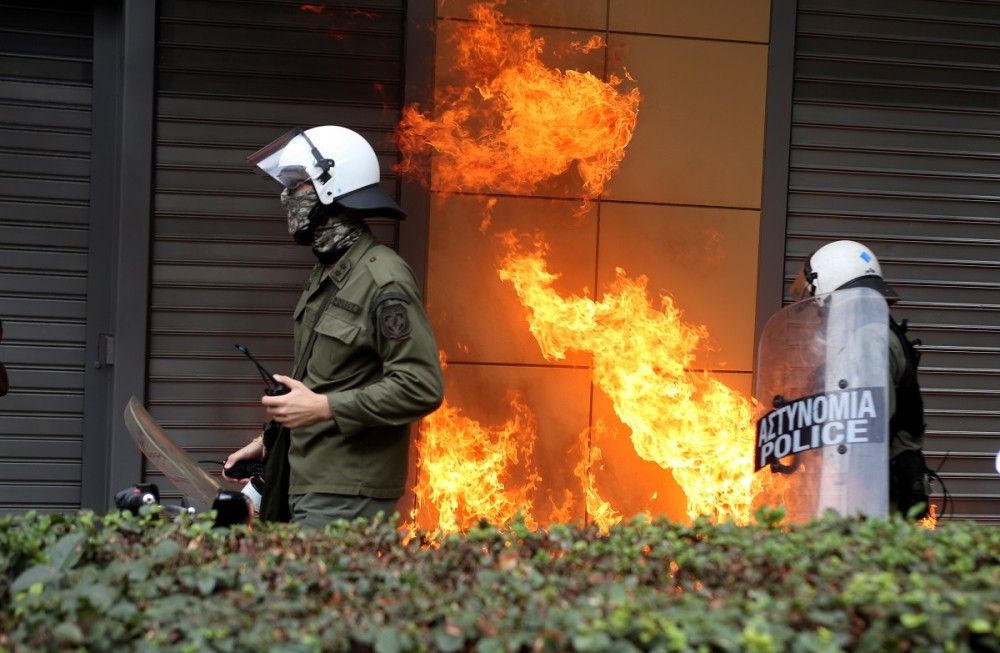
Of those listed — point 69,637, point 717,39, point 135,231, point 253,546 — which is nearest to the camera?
point 69,637

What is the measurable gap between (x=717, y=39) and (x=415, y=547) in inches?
186

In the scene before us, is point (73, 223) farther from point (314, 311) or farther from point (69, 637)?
point (69, 637)

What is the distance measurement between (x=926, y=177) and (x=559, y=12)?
2645mm

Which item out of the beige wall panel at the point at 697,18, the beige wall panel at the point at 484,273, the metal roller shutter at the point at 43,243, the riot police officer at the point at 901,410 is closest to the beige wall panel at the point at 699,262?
the beige wall panel at the point at 484,273

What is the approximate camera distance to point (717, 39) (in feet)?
22.8

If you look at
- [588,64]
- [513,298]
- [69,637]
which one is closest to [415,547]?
[69,637]

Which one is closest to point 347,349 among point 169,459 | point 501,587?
point 169,459

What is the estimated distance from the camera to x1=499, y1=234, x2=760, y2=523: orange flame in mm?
6734

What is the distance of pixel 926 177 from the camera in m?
7.27

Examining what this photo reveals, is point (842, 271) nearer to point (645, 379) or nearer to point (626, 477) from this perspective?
point (645, 379)

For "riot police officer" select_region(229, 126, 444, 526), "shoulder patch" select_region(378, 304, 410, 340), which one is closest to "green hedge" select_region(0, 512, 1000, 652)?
"riot police officer" select_region(229, 126, 444, 526)

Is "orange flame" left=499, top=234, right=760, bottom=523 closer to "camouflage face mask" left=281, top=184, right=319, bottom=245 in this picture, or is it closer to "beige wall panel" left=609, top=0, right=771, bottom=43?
"beige wall panel" left=609, top=0, right=771, bottom=43

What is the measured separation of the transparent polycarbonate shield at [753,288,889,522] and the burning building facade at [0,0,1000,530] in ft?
5.11

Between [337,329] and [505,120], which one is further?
[505,120]
